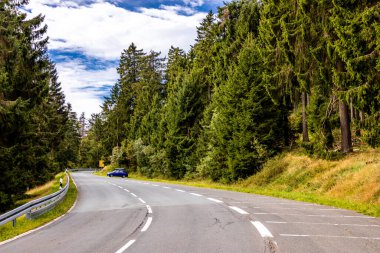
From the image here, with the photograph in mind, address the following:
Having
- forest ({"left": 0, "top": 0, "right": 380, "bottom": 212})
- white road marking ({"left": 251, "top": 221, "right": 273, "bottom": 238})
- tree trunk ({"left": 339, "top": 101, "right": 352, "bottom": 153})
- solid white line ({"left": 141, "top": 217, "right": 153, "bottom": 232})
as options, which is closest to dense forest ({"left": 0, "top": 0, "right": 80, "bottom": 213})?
forest ({"left": 0, "top": 0, "right": 380, "bottom": 212})

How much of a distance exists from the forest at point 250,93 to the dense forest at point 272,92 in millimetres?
78

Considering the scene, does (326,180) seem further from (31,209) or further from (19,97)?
(19,97)

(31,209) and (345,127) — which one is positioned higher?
(345,127)

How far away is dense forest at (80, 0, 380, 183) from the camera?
16.6 m

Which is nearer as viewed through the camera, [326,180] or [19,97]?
[19,97]

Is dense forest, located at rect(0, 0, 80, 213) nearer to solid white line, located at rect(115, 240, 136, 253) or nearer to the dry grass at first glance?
solid white line, located at rect(115, 240, 136, 253)

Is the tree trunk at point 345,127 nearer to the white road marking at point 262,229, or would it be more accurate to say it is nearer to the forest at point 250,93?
the forest at point 250,93

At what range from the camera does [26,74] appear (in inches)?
998

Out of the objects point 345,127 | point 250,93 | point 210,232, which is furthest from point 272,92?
point 210,232

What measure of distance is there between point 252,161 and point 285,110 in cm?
577

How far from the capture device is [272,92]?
27.0 m

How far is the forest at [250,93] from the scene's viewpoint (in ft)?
56.3

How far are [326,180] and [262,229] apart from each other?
12.6 metres

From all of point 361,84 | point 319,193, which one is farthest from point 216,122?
point 361,84
